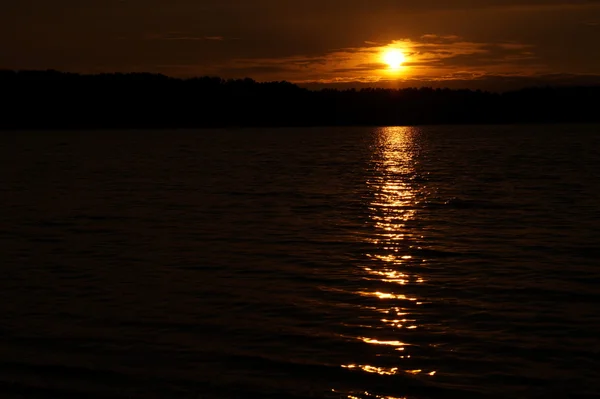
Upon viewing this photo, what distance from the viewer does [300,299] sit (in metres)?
17.1

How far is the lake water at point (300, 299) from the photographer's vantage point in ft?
40.5

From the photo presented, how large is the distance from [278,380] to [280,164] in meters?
58.0

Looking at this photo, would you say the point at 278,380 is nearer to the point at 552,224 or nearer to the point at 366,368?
the point at 366,368

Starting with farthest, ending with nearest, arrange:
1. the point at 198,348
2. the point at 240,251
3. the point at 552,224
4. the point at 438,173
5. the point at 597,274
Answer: the point at 438,173, the point at 552,224, the point at 240,251, the point at 597,274, the point at 198,348

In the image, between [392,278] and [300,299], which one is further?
[392,278]

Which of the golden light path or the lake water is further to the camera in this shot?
the golden light path

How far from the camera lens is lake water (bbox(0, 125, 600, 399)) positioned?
12.4 meters

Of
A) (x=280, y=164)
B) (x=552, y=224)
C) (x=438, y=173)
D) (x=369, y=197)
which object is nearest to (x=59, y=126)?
(x=280, y=164)

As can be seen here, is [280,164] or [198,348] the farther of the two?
[280,164]

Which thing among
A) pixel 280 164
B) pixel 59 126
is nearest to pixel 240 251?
pixel 280 164

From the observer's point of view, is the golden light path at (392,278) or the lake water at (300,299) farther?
the golden light path at (392,278)

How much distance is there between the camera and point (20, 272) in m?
19.9

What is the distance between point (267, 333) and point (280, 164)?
2192 inches

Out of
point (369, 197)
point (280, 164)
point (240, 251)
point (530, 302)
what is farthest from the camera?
point (280, 164)
